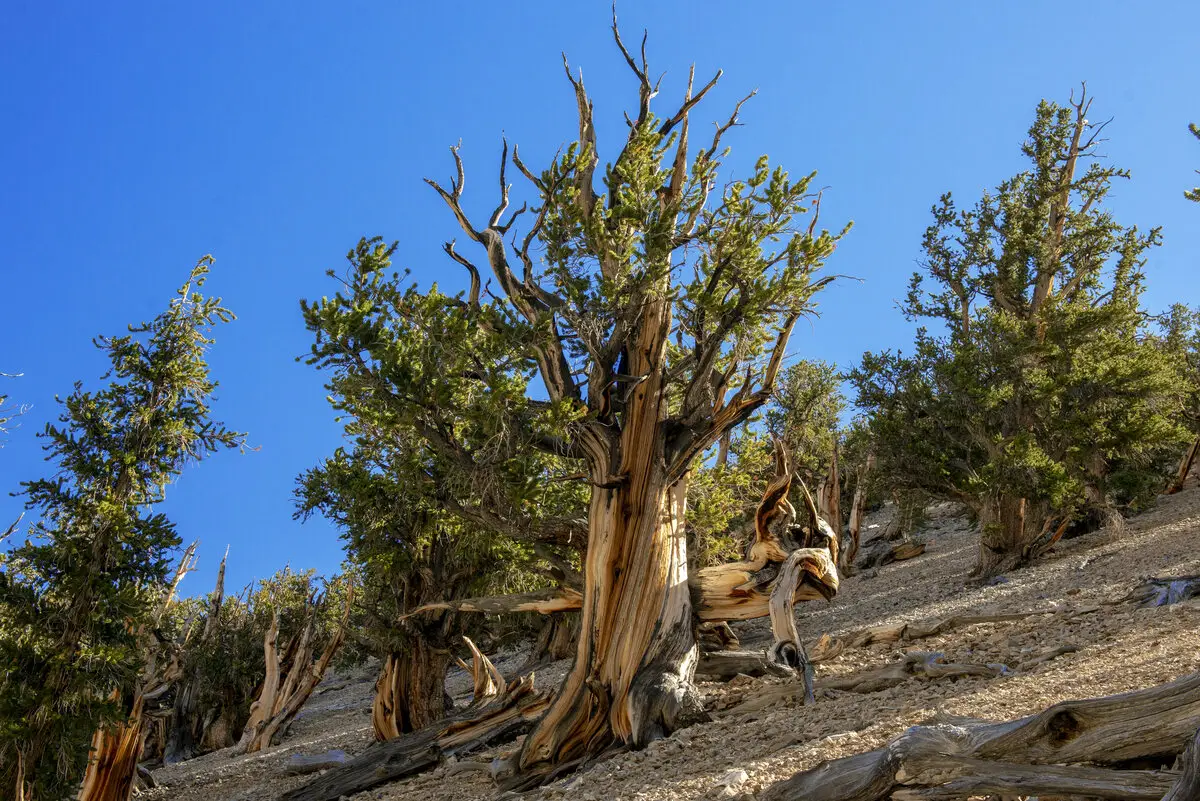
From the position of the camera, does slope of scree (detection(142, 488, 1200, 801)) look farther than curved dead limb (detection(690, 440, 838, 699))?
No

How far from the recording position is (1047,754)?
374 cm

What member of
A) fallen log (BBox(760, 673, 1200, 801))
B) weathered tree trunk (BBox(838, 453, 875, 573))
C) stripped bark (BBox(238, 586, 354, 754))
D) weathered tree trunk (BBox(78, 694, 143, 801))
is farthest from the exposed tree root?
stripped bark (BBox(238, 586, 354, 754))

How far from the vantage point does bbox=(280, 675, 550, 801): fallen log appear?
8.43 metres

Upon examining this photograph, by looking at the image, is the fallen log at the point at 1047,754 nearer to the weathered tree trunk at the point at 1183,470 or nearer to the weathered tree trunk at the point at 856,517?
the weathered tree trunk at the point at 856,517

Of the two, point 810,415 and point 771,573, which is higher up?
point 810,415

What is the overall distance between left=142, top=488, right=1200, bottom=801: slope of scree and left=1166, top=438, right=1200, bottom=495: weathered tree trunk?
3.96 metres

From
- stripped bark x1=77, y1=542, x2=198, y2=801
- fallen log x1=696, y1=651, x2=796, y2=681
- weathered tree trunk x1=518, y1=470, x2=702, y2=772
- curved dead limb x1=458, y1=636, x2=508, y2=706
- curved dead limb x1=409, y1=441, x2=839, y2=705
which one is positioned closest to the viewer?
weathered tree trunk x1=518, y1=470, x2=702, y2=772

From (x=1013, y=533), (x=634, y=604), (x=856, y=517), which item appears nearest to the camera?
(x=634, y=604)

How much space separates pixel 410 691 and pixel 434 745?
2.75 meters

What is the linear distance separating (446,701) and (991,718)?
9.16 meters

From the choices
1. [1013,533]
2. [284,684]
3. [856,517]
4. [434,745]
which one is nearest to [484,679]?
[434,745]

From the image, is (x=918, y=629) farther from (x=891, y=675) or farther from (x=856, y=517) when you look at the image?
(x=856, y=517)

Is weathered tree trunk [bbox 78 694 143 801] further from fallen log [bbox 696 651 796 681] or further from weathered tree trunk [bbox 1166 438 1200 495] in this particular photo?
weathered tree trunk [bbox 1166 438 1200 495]

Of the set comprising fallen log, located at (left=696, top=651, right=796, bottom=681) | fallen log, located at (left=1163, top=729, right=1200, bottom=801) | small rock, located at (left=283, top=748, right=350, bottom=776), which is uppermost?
small rock, located at (left=283, top=748, right=350, bottom=776)
